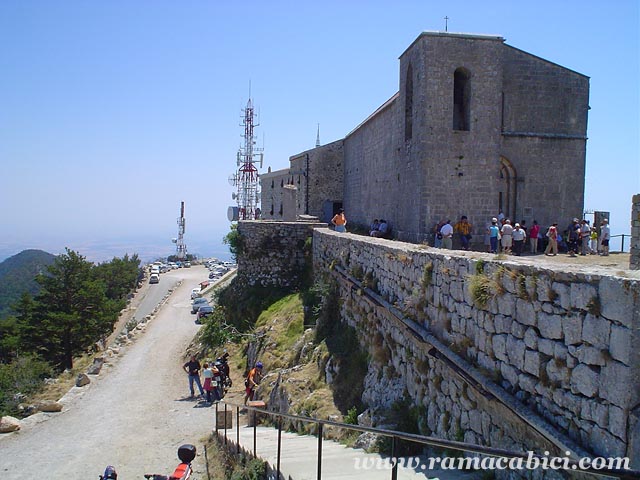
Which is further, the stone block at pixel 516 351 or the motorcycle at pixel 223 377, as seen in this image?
the motorcycle at pixel 223 377

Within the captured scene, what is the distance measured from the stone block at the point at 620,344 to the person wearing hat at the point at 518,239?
40.4ft

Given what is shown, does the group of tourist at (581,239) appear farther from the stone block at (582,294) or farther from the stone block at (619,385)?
the stone block at (619,385)

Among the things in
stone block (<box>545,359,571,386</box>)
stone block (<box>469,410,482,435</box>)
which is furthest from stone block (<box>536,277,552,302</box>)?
stone block (<box>469,410,482,435</box>)

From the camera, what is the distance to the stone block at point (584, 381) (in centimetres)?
388

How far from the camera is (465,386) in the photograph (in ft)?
18.7

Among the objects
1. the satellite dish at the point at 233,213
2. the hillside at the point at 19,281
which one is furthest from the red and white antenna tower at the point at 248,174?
the hillside at the point at 19,281

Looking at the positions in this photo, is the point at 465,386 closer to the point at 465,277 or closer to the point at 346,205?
the point at 465,277

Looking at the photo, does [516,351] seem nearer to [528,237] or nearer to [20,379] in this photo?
[528,237]

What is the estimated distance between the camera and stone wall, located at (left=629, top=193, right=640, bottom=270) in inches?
365

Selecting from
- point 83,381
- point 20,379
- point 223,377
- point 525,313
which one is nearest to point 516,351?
point 525,313

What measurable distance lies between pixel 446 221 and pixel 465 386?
10962 mm

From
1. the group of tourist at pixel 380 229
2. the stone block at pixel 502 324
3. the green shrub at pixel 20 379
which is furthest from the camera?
the group of tourist at pixel 380 229

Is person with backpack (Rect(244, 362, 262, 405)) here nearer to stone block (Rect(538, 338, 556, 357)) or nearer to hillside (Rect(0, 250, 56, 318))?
stone block (Rect(538, 338, 556, 357))

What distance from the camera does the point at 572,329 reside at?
411 cm
